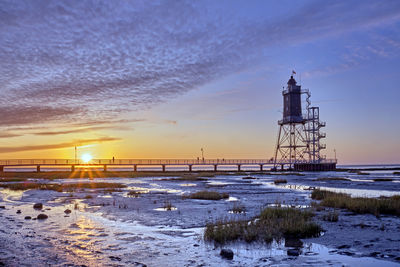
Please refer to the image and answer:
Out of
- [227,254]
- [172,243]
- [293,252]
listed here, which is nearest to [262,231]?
[293,252]

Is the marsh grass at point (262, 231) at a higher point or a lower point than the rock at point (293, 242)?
higher

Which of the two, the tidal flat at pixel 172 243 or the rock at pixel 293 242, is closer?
the tidal flat at pixel 172 243

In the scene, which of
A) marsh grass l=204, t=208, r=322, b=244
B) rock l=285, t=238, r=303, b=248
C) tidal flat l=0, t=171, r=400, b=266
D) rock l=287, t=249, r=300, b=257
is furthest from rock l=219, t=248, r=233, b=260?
rock l=285, t=238, r=303, b=248

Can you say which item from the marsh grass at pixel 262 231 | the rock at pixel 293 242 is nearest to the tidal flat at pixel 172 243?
the rock at pixel 293 242

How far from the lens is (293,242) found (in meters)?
10.8

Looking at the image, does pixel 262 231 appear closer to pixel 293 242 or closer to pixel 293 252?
pixel 293 242

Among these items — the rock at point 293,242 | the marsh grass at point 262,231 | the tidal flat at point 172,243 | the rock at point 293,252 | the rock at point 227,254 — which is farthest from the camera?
the marsh grass at point 262,231

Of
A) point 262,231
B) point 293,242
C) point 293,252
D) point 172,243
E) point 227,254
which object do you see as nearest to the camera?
point 227,254

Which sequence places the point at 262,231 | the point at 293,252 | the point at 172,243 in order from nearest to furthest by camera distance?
the point at 293,252 → the point at 172,243 → the point at 262,231

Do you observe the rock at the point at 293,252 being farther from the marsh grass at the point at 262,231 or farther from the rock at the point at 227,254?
the rock at the point at 227,254

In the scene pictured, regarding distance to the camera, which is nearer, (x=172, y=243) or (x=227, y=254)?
(x=227, y=254)

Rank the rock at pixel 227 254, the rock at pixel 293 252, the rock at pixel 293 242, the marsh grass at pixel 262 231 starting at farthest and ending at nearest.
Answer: the marsh grass at pixel 262 231
the rock at pixel 293 242
the rock at pixel 293 252
the rock at pixel 227 254

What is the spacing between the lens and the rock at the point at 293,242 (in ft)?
34.3

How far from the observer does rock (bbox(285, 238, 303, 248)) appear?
1046 centimetres
